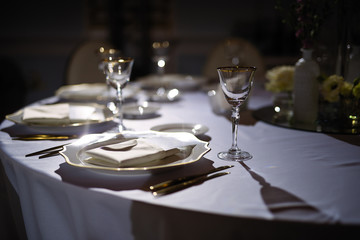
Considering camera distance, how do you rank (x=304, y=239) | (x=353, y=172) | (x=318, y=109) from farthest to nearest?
(x=318, y=109), (x=353, y=172), (x=304, y=239)

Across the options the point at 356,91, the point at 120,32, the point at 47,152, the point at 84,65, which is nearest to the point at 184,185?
the point at 47,152

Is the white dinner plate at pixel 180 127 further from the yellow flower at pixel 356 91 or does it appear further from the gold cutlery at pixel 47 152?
the yellow flower at pixel 356 91

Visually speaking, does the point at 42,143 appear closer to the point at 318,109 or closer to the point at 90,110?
the point at 90,110

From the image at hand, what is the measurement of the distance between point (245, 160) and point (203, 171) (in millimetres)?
127

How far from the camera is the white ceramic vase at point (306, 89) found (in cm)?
112

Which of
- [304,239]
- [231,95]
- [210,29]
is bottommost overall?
[304,239]

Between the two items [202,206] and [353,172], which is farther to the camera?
[353,172]

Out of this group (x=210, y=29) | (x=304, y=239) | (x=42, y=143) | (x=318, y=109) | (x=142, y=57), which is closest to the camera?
(x=304, y=239)

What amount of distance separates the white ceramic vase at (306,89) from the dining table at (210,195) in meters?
0.17

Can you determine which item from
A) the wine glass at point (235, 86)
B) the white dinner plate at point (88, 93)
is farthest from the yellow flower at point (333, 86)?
the white dinner plate at point (88, 93)

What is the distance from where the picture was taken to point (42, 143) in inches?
37.2

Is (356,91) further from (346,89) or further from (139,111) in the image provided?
(139,111)

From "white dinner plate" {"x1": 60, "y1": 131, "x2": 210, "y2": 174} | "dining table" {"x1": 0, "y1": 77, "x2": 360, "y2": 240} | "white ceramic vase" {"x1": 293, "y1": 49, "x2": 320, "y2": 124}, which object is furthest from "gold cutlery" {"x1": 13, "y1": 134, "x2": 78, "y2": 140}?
"white ceramic vase" {"x1": 293, "y1": 49, "x2": 320, "y2": 124}

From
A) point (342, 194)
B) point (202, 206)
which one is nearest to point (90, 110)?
point (202, 206)
